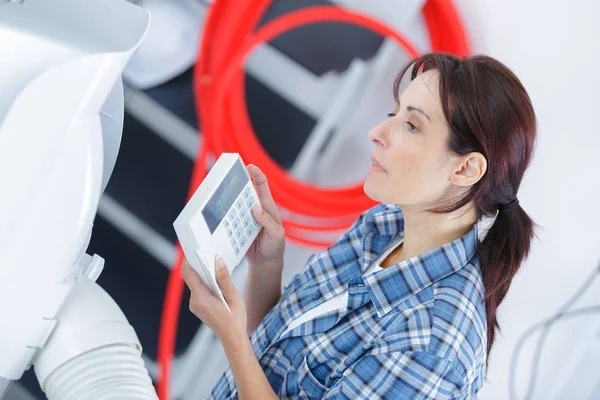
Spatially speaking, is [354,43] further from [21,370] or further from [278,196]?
[21,370]

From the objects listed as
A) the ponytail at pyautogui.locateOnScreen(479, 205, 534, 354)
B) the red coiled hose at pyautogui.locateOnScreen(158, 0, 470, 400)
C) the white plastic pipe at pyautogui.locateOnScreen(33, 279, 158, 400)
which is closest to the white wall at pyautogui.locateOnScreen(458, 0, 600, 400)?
the red coiled hose at pyautogui.locateOnScreen(158, 0, 470, 400)

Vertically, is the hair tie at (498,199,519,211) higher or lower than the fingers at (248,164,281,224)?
higher

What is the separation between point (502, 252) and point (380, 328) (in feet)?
0.68

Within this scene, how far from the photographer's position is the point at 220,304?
0.82m

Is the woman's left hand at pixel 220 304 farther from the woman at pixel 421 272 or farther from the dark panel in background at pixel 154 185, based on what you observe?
the dark panel in background at pixel 154 185

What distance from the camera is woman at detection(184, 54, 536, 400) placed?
0.81m

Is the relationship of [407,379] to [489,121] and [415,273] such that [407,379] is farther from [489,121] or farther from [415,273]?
[489,121]

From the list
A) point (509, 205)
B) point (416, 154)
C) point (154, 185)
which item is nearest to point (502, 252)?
point (509, 205)

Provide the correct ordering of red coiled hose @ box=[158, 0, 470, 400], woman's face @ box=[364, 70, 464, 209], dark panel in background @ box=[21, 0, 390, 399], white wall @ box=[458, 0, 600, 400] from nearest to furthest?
woman's face @ box=[364, 70, 464, 209] → white wall @ box=[458, 0, 600, 400] → red coiled hose @ box=[158, 0, 470, 400] → dark panel in background @ box=[21, 0, 390, 399]

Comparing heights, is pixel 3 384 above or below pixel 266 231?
below

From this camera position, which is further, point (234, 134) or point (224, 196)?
point (234, 134)

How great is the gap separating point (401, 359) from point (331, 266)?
274mm

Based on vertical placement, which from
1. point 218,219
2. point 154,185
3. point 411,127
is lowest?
point 154,185

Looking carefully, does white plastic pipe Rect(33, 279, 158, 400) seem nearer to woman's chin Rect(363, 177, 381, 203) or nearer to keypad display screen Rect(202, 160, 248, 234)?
keypad display screen Rect(202, 160, 248, 234)
